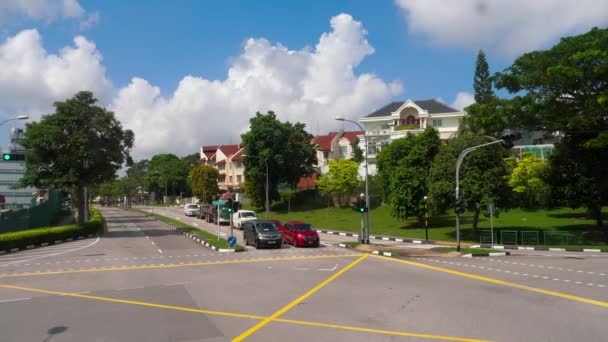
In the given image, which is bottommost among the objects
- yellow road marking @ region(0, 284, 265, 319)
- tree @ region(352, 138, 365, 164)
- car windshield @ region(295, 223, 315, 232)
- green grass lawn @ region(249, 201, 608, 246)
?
green grass lawn @ region(249, 201, 608, 246)

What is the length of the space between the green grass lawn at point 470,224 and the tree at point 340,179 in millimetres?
2840

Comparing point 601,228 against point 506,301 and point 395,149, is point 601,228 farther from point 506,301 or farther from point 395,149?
point 506,301

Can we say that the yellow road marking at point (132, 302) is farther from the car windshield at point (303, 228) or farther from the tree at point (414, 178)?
the tree at point (414, 178)

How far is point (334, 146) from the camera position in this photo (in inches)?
3162

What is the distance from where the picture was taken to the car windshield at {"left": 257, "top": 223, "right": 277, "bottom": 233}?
2765 cm

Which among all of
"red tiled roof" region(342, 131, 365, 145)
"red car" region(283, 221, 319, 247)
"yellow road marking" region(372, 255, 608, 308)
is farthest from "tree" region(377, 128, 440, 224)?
"red tiled roof" region(342, 131, 365, 145)

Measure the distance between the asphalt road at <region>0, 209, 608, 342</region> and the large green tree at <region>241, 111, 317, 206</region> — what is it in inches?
1506

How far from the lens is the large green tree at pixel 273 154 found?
59.1 meters

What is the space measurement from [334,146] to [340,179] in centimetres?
2576

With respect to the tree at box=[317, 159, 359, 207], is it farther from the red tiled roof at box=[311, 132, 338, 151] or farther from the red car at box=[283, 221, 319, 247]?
the red car at box=[283, 221, 319, 247]

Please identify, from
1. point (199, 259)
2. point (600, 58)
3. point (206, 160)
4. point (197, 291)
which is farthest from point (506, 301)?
point (206, 160)

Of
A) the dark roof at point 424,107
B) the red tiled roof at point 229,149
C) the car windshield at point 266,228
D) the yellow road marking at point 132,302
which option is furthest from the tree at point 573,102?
the red tiled roof at point 229,149

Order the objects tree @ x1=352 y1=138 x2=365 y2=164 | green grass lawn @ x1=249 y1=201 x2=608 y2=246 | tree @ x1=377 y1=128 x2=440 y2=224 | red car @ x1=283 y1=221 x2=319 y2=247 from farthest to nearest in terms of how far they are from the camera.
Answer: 1. tree @ x1=352 y1=138 x2=365 y2=164
2. tree @ x1=377 y1=128 x2=440 y2=224
3. green grass lawn @ x1=249 y1=201 x2=608 y2=246
4. red car @ x1=283 y1=221 x2=319 y2=247

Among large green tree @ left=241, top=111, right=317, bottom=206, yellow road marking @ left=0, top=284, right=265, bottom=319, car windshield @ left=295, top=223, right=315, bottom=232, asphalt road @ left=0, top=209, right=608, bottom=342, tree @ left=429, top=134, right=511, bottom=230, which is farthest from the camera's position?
large green tree @ left=241, top=111, right=317, bottom=206
